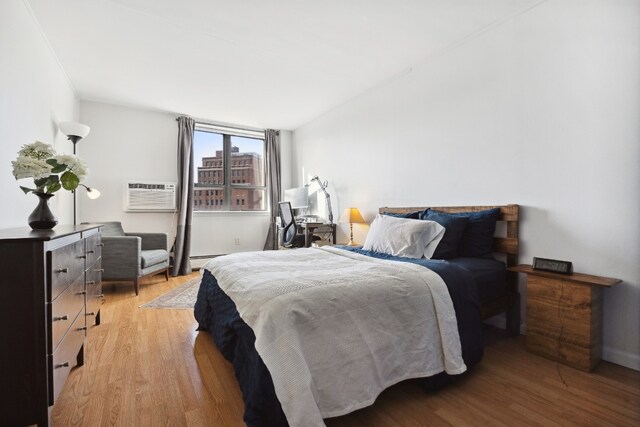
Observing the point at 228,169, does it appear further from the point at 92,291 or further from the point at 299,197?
the point at 92,291

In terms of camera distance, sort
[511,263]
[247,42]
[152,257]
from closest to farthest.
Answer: [511,263] < [247,42] < [152,257]

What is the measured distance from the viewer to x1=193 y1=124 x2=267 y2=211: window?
4977 mm

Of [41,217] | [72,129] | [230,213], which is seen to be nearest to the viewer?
[41,217]

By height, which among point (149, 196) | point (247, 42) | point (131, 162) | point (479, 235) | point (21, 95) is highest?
point (247, 42)

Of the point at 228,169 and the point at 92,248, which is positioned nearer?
the point at 92,248

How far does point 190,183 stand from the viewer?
460cm

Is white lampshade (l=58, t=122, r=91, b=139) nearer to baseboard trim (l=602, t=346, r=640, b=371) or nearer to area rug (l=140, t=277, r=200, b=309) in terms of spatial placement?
area rug (l=140, t=277, r=200, b=309)

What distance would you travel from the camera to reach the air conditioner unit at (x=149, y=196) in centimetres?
427

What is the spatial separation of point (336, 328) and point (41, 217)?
176 centimetres

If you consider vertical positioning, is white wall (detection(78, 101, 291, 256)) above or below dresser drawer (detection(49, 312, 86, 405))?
above

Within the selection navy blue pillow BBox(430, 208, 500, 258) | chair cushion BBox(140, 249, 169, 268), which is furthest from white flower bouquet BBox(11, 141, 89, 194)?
navy blue pillow BBox(430, 208, 500, 258)

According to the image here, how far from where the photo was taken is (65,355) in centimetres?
141

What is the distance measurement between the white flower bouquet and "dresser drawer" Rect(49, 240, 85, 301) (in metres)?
0.37

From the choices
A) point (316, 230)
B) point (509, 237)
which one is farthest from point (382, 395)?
point (316, 230)
